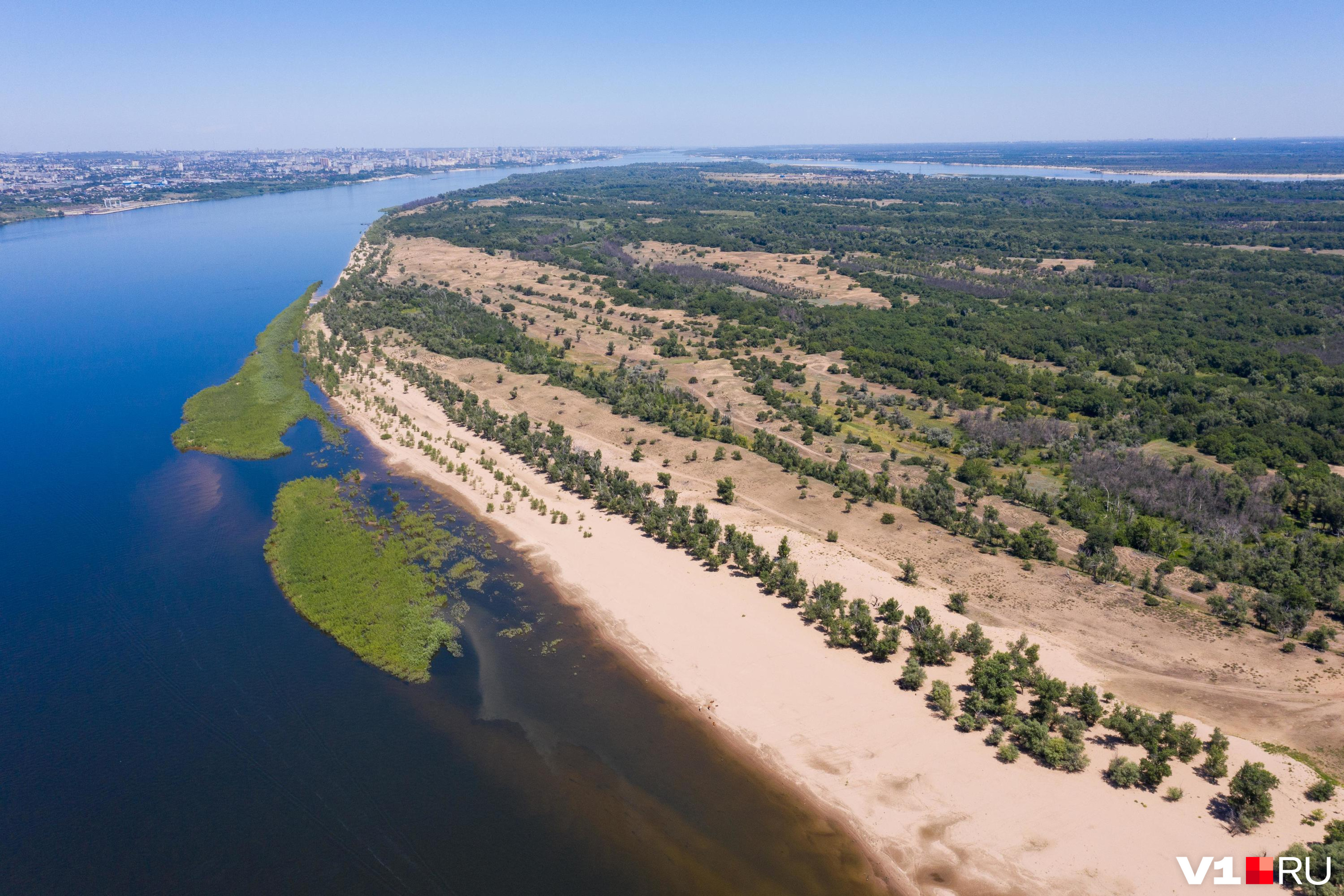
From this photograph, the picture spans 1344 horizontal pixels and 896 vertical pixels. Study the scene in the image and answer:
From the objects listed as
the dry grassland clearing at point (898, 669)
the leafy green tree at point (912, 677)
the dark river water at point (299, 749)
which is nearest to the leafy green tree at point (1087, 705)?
the dry grassland clearing at point (898, 669)

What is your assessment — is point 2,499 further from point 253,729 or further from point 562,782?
point 562,782

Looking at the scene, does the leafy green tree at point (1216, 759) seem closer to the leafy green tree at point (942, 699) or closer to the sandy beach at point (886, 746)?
the sandy beach at point (886, 746)

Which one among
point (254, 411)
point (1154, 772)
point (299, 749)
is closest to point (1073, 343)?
point (1154, 772)

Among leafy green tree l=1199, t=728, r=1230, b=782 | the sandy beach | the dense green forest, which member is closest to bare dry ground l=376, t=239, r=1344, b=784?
the sandy beach

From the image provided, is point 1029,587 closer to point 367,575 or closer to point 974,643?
point 974,643

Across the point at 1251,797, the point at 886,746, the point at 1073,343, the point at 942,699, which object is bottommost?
the point at 886,746

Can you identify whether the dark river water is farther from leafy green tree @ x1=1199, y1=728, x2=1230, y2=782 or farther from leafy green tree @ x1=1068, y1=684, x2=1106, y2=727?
leafy green tree @ x1=1199, y1=728, x2=1230, y2=782

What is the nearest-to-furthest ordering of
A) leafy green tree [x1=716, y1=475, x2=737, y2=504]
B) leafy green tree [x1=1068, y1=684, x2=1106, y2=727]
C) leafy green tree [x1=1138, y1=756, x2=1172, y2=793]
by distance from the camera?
1. leafy green tree [x1=1138, y1=756, x2=1172, y2=793]
2. leafy green tree [x1=1068, y1=684, x2=1106, y2=727]
3. leafy green tree [x1=716, y1=475, x2=737, y2=504]
